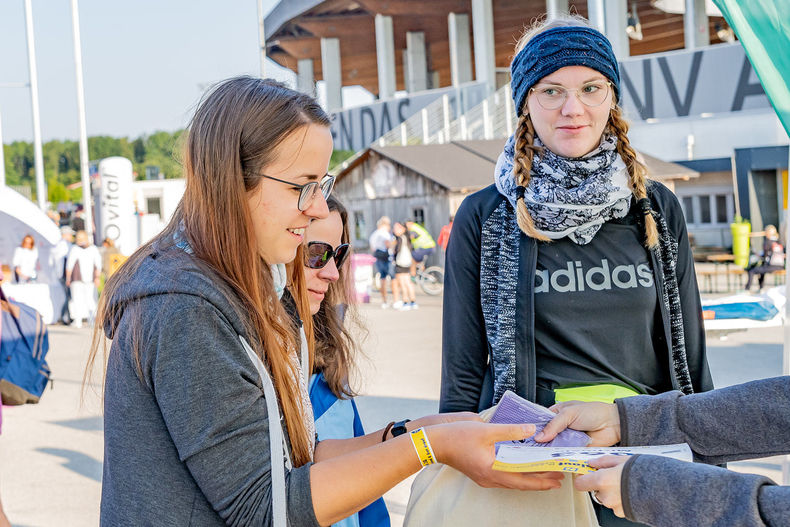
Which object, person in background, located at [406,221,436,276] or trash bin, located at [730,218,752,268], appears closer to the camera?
person in background, located at [406,221,436,276]

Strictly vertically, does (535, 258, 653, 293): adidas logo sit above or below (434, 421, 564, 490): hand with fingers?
above

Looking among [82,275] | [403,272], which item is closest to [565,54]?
[403,272]

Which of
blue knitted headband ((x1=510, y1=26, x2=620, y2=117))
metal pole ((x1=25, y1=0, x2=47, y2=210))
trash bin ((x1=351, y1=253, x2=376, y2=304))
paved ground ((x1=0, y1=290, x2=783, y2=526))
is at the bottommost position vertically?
paved ground ((x1=0, y1=290, x2=783, y2=526))

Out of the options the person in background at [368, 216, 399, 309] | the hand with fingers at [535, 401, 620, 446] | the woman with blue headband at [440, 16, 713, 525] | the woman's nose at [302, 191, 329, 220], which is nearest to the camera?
the woman's nose at [302, 191, 329, 220]

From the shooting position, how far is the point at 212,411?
166 centimetres

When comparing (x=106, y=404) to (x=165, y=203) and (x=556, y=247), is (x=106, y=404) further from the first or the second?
(x=165, y=203)

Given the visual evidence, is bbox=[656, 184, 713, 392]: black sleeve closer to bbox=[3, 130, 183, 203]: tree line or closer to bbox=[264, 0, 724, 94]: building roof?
bbox=[264, 0, 724, 94]: building roof

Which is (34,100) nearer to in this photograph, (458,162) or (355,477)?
(458,162)

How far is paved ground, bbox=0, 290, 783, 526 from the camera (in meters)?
5.96

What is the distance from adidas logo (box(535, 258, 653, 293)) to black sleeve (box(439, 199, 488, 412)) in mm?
230

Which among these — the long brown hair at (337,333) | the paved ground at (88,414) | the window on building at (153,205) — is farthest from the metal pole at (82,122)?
the long brown hair at (337,333)

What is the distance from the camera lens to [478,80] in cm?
3145

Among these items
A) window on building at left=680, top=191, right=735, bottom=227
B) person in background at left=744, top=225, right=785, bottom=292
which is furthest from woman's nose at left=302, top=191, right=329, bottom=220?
window on building at left=680, top=191, right=735, bottom=227

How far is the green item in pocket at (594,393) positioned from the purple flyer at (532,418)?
189 mm
